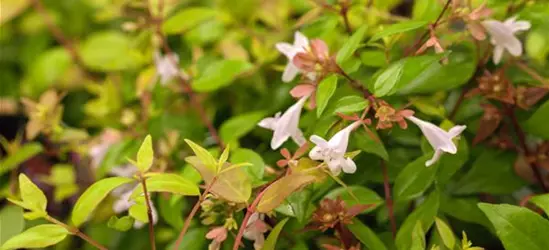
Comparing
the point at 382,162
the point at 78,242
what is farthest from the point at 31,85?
the point at 382,162

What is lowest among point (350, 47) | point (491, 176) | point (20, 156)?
point (491, 176)

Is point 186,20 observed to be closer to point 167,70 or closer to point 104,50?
point 167,70

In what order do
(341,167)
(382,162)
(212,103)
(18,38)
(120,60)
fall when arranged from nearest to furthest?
(341,167) < (382,162) < (212,103) < (120,60) < (18,38)

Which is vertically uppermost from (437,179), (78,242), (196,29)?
(196,29)

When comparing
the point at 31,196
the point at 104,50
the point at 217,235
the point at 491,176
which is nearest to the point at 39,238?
the point at 31,196

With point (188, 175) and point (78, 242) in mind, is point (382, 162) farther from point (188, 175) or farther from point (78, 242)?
point (78, 242)

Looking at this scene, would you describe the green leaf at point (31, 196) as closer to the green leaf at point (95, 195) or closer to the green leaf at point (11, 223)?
the green leaf at point (95, 195)

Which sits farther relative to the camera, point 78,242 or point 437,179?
point 78,242

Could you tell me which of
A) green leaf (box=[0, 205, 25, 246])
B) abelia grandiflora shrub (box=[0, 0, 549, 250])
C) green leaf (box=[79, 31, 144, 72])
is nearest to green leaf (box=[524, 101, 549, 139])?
abelia grandiflora shrub (box=[0, 0, 549, 250])

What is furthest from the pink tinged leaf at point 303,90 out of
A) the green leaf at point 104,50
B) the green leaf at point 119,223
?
the green leaf at point 104,50
